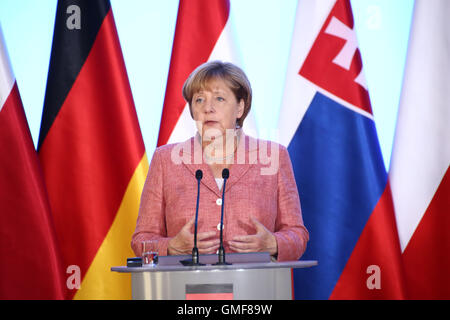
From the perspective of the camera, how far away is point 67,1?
9.84 feet

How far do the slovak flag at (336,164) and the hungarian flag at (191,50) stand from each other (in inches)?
13.4

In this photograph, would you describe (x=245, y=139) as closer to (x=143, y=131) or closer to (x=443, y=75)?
(x=143, y=131)

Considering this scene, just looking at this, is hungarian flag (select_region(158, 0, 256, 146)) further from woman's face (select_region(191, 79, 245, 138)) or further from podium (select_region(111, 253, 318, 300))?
podium (select_region(111, 253, 318, 300))

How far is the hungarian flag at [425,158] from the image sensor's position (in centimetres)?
284

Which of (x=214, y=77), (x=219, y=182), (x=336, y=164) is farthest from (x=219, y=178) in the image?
(x=336, y=164)

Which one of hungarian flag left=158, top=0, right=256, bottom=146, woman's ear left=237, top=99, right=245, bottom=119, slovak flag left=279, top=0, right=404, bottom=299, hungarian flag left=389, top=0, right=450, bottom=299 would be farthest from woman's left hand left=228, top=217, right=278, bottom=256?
hungarian flag left=389, top=0, right=450, bottom=299

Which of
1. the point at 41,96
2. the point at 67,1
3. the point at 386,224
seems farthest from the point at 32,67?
the point at 386,224

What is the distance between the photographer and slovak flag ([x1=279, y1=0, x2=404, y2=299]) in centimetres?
282

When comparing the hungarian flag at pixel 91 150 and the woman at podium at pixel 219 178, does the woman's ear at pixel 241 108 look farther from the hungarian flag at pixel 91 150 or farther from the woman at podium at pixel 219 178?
the hungarian flag at pixel 91 150

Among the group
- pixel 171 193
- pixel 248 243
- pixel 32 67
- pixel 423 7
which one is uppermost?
pixel 423 7

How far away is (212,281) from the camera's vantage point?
63.5 inches

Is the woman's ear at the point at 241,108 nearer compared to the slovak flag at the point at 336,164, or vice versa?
the woman's ear at the point at 241,108

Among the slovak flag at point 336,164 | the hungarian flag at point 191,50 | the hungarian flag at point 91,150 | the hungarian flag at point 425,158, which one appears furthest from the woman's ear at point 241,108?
the hungarian flag at point 425,158

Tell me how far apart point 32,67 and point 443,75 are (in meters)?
2.49
